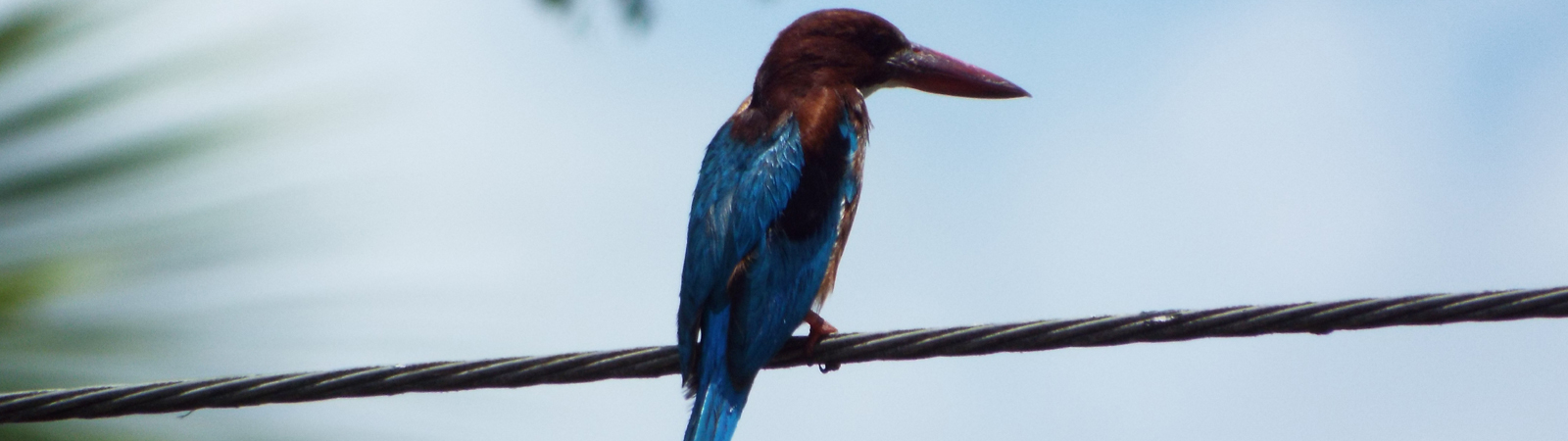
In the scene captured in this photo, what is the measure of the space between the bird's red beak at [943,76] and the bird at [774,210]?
9 centimetres

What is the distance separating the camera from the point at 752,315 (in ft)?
12.0

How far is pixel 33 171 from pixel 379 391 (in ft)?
2.56

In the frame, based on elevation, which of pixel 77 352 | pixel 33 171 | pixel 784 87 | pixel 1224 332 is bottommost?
pixel 1224 332

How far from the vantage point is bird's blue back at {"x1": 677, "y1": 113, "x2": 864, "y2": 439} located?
3543mm

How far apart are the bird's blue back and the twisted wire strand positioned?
2.08ft

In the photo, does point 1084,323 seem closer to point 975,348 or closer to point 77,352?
point 975,348

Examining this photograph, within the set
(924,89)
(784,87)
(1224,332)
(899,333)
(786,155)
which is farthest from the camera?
(924,89)

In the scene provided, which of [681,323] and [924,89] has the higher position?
[924,89]

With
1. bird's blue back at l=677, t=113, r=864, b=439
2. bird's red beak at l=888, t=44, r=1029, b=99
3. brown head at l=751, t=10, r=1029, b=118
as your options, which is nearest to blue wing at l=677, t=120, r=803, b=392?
bird's blue back at l=677, t=113, r=864, b=439

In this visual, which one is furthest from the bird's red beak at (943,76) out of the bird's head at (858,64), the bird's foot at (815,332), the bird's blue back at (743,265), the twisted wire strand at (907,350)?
the twisted wire strand at (907,350)

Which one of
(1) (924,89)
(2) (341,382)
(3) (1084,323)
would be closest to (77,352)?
(2) (341,382)

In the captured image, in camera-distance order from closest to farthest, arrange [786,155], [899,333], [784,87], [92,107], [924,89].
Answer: [899,333] < [92,107] < [786,155] < [784,87] < [924,89]

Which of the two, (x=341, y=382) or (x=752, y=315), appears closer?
(x=341, y=382)

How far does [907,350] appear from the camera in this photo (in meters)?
2.86
